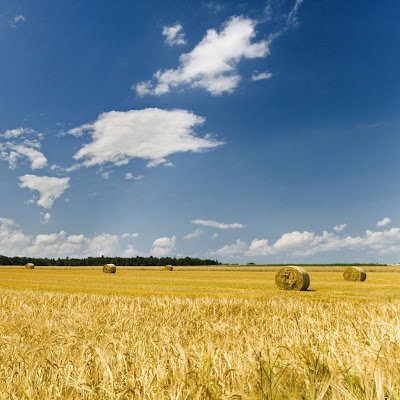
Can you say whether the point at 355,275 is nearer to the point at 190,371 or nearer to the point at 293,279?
the point at 293,279

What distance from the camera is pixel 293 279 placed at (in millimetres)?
24125

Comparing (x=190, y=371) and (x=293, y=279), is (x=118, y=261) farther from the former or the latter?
(x=190, y=371)

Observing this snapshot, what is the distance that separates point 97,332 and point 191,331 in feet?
6.11

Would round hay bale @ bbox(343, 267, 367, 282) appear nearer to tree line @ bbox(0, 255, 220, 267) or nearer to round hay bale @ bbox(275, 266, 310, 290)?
round hay bale @ bbox(275, 266, 310, 290)

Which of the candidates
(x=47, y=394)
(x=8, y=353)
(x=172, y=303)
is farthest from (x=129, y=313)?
(x=47, y=394)

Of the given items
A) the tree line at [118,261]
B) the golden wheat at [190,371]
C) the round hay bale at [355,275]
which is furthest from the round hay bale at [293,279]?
the tree line at [118,261]

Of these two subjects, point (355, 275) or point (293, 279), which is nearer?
point (293, 279)

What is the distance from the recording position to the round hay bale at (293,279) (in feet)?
77.7

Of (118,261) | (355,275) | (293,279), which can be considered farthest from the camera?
(118,261)

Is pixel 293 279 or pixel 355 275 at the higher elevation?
pixel 293 279

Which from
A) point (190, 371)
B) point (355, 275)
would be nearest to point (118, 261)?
point (355, 275)

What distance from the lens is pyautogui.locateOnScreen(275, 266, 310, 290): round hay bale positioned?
77.7ft

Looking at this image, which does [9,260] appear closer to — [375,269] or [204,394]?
[375,269]

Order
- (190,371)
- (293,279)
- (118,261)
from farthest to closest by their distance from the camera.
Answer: (118,261), (293,279), (190,371)
